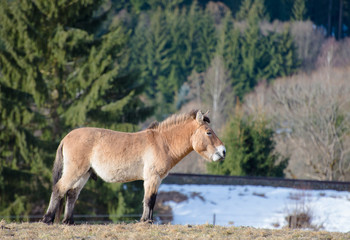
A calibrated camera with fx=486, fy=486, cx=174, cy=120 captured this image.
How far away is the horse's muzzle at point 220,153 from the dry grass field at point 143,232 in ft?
4.64

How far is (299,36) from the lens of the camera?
8219 centimetres

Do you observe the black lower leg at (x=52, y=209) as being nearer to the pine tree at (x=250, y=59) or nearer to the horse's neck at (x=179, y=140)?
the horse's neck at (x=179, y=140)

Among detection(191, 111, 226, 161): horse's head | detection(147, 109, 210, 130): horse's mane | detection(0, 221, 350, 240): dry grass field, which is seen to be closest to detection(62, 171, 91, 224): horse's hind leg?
detection(0, 221, 350, 240): dry grass field

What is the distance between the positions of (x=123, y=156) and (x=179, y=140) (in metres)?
1.26

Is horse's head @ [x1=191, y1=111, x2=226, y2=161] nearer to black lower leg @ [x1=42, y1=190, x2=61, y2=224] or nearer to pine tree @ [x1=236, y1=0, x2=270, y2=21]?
black lower leg @ [x1=42, y1=190, x2=61, y2=224]

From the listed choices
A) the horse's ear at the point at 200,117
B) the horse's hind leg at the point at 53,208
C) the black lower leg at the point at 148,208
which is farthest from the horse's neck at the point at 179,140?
the horse's hind leg at the point at 53,208

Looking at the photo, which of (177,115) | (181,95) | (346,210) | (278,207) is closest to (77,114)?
(278,207)

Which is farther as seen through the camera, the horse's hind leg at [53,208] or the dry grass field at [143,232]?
the horse's hind leg at [53,208]

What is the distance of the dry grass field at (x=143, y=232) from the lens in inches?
336

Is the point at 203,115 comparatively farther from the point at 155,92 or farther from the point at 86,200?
the point at 155,92

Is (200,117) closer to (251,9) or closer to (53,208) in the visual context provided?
(53,208)

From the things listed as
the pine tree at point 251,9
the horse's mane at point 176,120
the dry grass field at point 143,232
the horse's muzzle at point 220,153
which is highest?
the pine tree at point 251,9

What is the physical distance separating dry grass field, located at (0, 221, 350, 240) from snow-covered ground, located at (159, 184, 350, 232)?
43.7 feet

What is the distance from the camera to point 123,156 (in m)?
10.0
